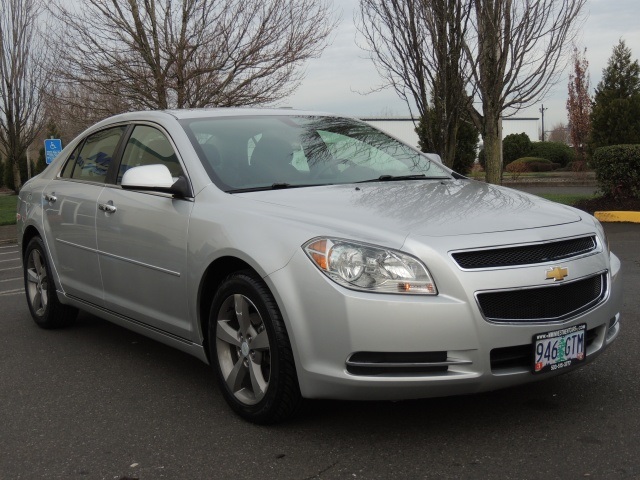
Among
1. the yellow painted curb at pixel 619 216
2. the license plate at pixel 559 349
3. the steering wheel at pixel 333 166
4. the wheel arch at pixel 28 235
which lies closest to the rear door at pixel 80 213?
the wheel arch at pixel 28 235

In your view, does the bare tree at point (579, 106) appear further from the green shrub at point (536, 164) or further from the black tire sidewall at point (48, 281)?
the black tire sidewall at point (48, 281)

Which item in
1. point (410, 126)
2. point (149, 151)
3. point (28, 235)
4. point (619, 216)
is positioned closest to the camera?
point (149, 151)

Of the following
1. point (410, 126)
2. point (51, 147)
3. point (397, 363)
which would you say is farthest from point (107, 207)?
point (410, 126)

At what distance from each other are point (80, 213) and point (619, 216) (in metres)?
10.2

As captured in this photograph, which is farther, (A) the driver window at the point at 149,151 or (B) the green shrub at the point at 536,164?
(B) the green shrub at the point at 536,164

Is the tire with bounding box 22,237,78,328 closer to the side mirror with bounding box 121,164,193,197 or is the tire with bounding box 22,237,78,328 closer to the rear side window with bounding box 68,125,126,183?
the rear side window with bounding box 68,125,126,183

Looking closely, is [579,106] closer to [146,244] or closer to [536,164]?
[536,164]

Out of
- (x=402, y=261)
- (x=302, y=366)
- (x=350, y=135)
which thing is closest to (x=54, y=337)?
(x=350, y=135)

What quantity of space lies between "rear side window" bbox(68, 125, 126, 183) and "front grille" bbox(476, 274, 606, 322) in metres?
3.00

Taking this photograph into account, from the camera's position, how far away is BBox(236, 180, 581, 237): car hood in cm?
361

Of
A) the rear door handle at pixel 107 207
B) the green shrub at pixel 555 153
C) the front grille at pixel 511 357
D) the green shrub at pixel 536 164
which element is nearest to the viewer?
the front grille at pixel 511 357

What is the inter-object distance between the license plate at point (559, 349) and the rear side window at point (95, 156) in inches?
124

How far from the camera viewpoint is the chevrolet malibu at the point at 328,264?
338 centimetres

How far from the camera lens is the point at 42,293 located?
20.5 ft
